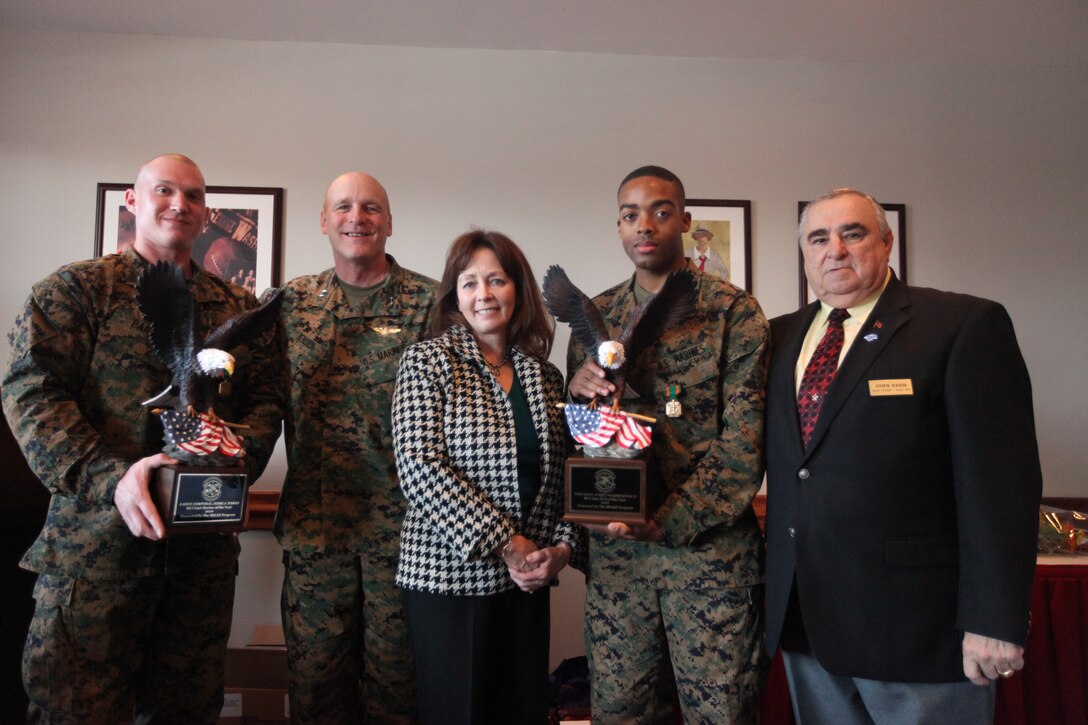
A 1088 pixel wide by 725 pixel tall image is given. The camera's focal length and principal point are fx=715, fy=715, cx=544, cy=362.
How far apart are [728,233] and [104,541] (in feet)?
9.78

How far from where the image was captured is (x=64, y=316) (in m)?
1.89

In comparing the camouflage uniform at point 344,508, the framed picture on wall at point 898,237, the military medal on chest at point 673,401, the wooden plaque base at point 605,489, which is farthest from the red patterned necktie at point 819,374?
the framed picture on wall at point 898,237

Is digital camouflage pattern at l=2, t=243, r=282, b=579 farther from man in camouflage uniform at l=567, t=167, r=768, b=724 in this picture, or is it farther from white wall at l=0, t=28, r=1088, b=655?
white wall at l=0, t=28, r=1088, b=655

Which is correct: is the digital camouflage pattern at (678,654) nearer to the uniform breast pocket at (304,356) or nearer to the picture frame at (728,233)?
the uniform breast pocket at (304,356)

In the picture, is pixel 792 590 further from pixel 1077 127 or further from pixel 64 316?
pixel 1077 127

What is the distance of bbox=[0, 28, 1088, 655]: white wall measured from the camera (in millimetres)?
3428

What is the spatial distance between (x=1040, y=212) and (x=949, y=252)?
0.54 meters

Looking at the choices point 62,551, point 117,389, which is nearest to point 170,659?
point 62,551

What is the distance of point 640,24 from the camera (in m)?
3.38

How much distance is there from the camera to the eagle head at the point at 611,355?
1.75 m

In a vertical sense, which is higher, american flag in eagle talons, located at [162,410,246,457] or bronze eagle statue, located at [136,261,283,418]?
bronze eagle statue, located at [136,261,283,418]

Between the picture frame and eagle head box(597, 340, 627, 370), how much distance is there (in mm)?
2039

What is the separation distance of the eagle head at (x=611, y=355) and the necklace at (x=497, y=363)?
0.98 feet

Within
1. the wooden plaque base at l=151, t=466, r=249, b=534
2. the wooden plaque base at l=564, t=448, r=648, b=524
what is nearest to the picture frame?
the wooden plaque base at l=564, t=448, r=648, b=524
